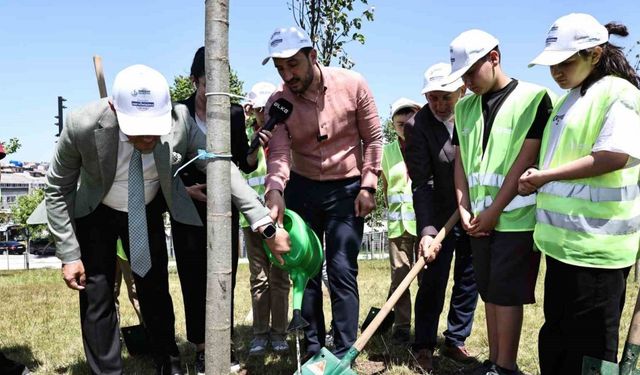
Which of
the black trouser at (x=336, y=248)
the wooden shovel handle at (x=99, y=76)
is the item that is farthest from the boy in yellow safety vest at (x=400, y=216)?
the wooden shovel handle at (x=99, y=76)

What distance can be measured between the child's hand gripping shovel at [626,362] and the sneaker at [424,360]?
1222 mm

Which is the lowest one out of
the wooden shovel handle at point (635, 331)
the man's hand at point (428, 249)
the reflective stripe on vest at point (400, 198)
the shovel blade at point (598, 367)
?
the shovel blade at point (598, 367)

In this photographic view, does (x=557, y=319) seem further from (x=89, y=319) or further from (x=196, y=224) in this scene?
(x=89, y=319)

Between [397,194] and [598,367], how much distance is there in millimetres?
3048

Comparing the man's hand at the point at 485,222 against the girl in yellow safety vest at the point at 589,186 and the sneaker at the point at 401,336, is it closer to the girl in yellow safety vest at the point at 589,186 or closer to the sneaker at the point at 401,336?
the girl in yellow safety vest at the point at 589,186

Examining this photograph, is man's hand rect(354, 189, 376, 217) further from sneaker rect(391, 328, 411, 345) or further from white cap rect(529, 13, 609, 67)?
sneaker rect(391, 328, 411, 345)

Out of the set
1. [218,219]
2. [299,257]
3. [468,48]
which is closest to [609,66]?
[468,48]

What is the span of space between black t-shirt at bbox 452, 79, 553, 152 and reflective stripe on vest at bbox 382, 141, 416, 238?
2109mm

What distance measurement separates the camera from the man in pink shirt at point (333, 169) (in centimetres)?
343

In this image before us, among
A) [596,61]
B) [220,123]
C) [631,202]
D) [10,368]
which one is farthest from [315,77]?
[10,368]

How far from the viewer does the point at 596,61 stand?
256 centimetres

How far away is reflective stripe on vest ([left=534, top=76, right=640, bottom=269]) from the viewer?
2.46 meters

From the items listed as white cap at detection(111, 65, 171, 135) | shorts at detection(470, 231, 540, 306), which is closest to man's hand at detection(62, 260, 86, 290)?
white cap at detection(111, 65, 171, 135)

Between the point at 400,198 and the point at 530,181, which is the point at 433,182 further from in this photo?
the point at 400,198
